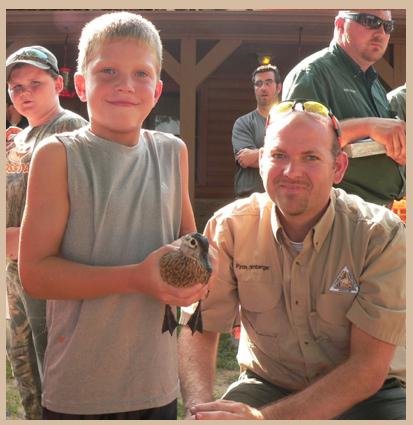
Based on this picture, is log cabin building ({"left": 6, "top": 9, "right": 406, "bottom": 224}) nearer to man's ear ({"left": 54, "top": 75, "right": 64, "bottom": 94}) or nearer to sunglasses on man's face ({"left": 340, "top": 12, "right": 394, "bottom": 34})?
sunglasses on man's face ({"left": 340, "top": 12, "right": 394, "bottom": 34})

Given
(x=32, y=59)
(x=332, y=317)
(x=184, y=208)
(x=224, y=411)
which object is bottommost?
(x=224, y=411)

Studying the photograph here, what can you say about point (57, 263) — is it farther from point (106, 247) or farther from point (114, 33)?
point (114, 33)

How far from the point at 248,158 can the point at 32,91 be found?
2.90 m

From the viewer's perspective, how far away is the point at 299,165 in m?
2.15

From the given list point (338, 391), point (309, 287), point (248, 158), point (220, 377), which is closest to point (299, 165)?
point (309, 287)

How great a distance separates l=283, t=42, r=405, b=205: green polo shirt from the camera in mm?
2809

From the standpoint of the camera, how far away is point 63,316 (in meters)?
1.72

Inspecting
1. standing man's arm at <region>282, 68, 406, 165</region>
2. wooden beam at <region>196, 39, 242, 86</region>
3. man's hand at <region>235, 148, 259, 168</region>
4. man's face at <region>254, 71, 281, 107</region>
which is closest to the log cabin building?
A: wooden beam at <region>196, 39, 242, 86</region>

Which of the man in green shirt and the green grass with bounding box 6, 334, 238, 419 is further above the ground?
the man in green shirt

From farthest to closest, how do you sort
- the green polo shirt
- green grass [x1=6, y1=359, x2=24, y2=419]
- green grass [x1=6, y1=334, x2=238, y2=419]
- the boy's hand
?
green grass [x1=6, y1=334, x2=238, y2=419] → green grass [x1=6, y1=359, x2=24, y2=419] → the green polo shirt → the boy's hand

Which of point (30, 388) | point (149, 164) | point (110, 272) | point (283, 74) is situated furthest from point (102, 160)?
point (283, 74)

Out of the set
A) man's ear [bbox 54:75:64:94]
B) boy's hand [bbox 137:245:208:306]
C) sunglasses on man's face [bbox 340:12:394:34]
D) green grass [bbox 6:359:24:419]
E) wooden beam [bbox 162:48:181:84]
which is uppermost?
wooden beam [bbox 162:48:181:84]

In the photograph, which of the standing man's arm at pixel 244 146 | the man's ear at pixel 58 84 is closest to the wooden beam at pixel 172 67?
the standing man's arm at pixel 244 146

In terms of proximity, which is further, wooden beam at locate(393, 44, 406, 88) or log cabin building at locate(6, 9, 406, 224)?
wooden beam at locate(393, 44, 406, 88)
